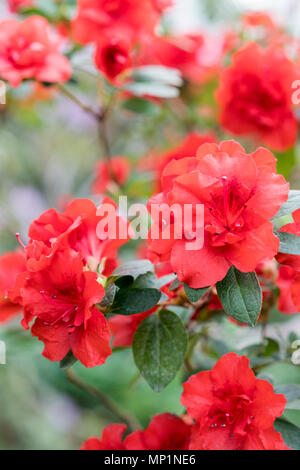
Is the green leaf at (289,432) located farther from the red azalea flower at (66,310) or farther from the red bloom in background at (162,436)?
the red azalea flower at (66,310)

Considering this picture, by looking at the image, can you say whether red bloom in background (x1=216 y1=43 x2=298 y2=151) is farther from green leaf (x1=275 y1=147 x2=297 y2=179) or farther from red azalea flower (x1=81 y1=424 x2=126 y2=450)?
red azalea flower (x1=81 y1=424 x2=126 y2=450)

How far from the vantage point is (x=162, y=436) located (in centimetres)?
69

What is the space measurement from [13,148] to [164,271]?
1092 millimetres

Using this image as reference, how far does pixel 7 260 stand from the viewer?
32.8 inches

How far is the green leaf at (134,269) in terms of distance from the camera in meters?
0.61

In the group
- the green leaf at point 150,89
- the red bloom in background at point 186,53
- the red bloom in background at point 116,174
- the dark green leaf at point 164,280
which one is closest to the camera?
the dark green leaf at point 164,280

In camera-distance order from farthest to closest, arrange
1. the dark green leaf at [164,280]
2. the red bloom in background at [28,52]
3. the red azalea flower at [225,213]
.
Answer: the red bloom in background at [28,52] → the dark green leaf at [164,280] → the red azalea flower at [225,213]

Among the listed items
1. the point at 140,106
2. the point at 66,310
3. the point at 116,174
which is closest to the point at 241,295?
the point at 66,310

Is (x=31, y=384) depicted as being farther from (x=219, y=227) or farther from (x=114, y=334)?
(x=219, y=227)

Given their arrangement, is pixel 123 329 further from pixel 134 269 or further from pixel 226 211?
pixel 226 211

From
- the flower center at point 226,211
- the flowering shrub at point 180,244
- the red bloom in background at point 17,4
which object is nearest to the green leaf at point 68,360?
the flowering shrub at point 180,244

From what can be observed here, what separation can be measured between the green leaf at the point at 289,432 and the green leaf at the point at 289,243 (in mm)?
245

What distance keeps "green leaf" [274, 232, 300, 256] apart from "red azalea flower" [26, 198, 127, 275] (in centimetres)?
18

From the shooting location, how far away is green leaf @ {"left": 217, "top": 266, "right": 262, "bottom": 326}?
56 cm
